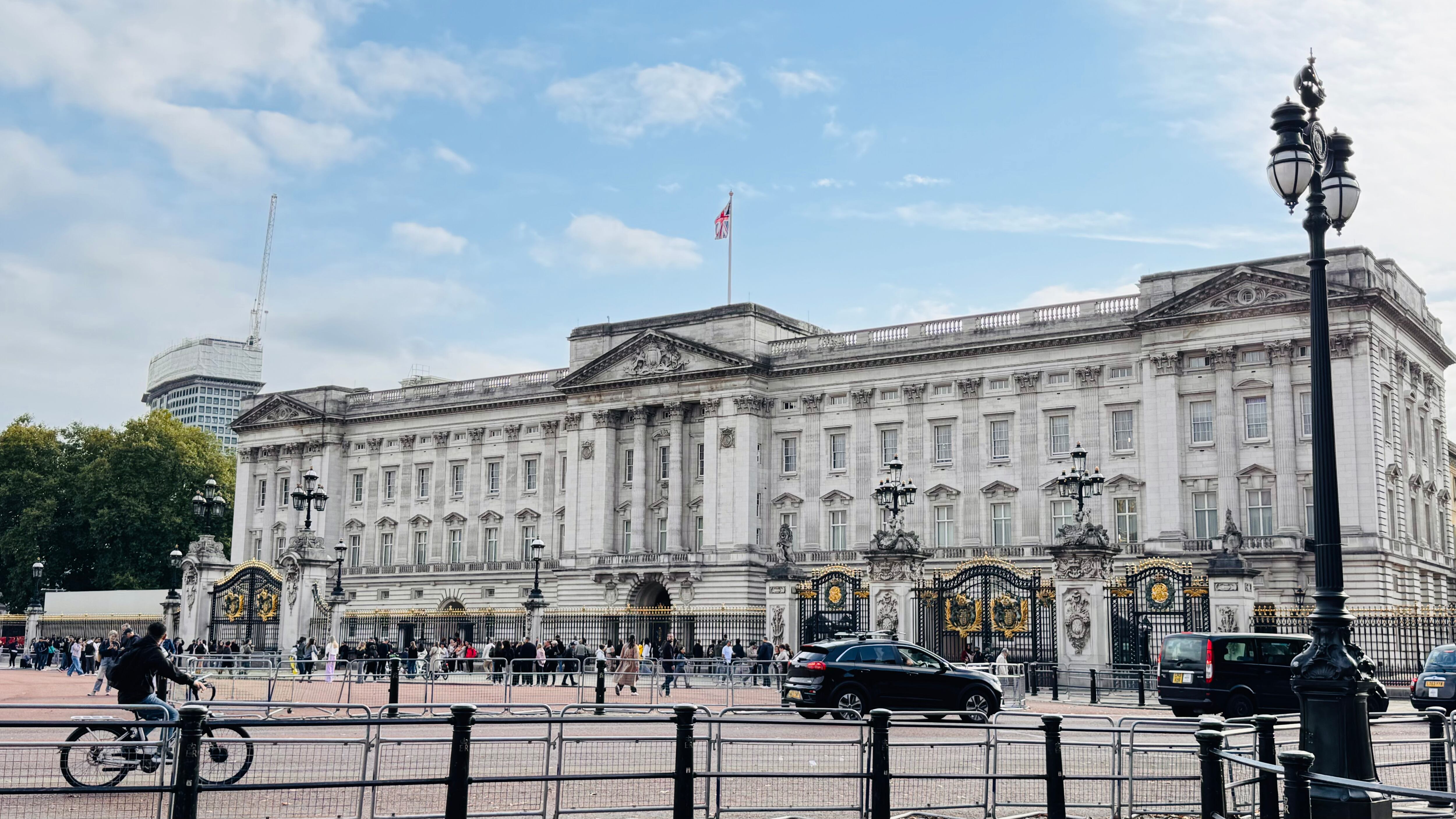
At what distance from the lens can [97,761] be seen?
42.3 ft

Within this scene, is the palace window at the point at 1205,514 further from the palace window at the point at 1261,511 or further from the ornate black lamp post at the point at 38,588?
the ornate black lamp post at the point at 38,588

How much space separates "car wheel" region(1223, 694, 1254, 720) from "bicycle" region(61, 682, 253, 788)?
21.6 metres

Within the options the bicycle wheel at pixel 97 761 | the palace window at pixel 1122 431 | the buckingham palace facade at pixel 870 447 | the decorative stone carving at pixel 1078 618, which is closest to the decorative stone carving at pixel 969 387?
the buckingham palace facade at pixel 870 447

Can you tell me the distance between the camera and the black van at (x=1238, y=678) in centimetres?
2961

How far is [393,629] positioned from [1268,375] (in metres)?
45.6

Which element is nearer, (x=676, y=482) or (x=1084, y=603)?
(x=1084, y=603)

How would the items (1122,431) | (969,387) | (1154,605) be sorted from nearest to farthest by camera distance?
(1154,605) → (1122,431) → (969,387)

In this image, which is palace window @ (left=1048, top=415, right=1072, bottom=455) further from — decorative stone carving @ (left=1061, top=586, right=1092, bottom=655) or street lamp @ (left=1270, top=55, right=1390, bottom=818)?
street lamp @ (left=1270, top=55, right=1390, bottom=818)

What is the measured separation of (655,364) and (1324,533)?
205ft

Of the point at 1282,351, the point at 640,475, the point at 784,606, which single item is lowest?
the point at 784,606

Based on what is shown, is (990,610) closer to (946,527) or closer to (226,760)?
(226,760)

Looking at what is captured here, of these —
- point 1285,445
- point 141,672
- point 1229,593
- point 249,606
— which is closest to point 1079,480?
point 1229,593

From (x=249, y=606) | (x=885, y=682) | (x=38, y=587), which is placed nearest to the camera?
(x=885, y=682)

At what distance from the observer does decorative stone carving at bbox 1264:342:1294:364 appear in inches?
2303
